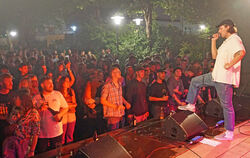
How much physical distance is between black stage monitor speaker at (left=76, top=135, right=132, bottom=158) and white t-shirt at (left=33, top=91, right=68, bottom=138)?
1.15 m

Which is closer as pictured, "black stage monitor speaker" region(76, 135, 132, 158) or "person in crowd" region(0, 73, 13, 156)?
"black stage monitor speaker" region(76, 135, 132, 158)

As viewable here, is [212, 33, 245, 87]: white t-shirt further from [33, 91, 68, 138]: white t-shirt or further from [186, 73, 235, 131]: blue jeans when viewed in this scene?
[33, 91, 68, 138]: white t-shirt

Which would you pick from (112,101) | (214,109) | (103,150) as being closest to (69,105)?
(112,101)

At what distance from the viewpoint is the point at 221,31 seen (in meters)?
3.82

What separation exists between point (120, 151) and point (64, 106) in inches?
58.5

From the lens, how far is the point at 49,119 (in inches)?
155

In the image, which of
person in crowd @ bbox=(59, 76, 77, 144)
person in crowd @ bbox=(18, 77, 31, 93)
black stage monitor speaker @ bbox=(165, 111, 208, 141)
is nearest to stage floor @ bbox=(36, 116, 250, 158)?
black stage monitor speaker @ bbox=(165, 111, 208, 141)

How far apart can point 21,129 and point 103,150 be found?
4.29ft

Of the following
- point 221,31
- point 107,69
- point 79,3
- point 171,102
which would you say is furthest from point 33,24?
point 221,31

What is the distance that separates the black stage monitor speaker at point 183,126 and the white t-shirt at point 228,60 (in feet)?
2.52

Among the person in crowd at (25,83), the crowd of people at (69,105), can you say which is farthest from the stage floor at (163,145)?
the person in crowd at (25,83)

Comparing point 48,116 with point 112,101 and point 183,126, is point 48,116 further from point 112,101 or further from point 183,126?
point 183,126

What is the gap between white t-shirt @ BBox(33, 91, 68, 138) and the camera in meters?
3.92

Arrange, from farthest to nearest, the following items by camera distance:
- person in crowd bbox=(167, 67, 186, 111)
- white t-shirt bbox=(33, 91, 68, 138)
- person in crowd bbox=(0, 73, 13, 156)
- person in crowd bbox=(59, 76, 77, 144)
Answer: person in crowd bbox=(167, 67, 186, 111) → person in crowd bbox=(59, 76, 77, 144) → white t-shirt bbox=(33, 91, 68, 138) → person in crowd bbox=(0, 73, 13, 156)
